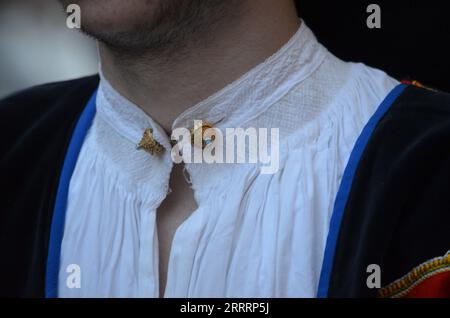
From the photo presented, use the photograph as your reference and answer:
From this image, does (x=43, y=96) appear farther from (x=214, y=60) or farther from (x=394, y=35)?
(x=394, y=35)

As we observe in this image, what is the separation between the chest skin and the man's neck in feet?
0.26

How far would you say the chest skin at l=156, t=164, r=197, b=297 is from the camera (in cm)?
112

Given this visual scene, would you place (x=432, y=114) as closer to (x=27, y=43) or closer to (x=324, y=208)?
(x=324, y=208)

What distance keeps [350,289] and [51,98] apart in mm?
710

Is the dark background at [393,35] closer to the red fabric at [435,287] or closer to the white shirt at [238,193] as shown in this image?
the white shirt at [238,193]

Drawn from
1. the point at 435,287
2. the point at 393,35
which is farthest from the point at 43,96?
the point at 435,287

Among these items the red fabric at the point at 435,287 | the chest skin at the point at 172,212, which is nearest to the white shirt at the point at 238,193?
the chest skin at the point at 172,212

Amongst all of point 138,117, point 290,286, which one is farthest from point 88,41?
point 290,286

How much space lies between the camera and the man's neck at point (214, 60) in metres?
1.14

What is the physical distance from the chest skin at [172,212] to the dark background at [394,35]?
0.41m

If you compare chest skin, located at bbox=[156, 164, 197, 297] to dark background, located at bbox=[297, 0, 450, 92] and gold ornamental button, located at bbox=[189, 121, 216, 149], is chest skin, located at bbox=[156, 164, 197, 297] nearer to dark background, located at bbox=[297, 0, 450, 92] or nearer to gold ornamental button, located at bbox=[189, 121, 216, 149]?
gold ornamental button, located at bbox=[189, 121, 216, 149]

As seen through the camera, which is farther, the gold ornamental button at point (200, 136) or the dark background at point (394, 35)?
the dark background at point (394, 35)

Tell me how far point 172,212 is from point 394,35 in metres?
0.52

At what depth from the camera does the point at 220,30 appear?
1141mm
